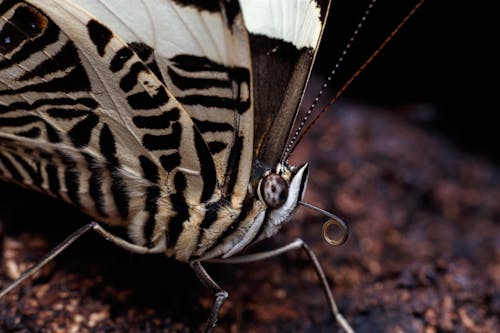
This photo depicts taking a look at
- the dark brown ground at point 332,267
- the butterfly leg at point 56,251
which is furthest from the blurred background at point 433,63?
the butterfly leg at point 56,251

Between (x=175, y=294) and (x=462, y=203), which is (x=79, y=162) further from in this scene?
(x=462, y=203)

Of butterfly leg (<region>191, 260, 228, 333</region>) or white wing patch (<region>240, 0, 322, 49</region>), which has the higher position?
white wing patch (<region>240, 0, 322, 49</region>)

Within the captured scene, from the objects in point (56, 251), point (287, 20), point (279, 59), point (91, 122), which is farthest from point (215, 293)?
point (287, 20)

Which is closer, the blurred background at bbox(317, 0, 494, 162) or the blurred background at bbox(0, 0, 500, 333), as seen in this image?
the blurred background at bbox(0, 0, 500, 333)

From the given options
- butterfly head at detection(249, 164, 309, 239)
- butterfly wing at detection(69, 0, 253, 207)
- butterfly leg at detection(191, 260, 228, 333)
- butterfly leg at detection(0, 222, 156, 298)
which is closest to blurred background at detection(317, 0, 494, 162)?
butterfly head at detection(249, 164, 309, 239)

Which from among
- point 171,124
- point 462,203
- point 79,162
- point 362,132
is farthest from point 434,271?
point 79,162

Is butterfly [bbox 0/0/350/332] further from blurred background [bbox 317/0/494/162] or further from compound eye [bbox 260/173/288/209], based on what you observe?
blurred background [bbox 317/0/494/162]

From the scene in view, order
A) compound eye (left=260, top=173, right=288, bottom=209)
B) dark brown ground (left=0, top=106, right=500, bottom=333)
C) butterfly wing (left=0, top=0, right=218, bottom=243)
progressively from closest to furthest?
butterfly wing (left=0, top=0, right=218, bottom=243) < compound eye (left=260, top=173, right=288, bottom=209) < dark brown ground (left=0, top=106, right=500, bottom=333)
